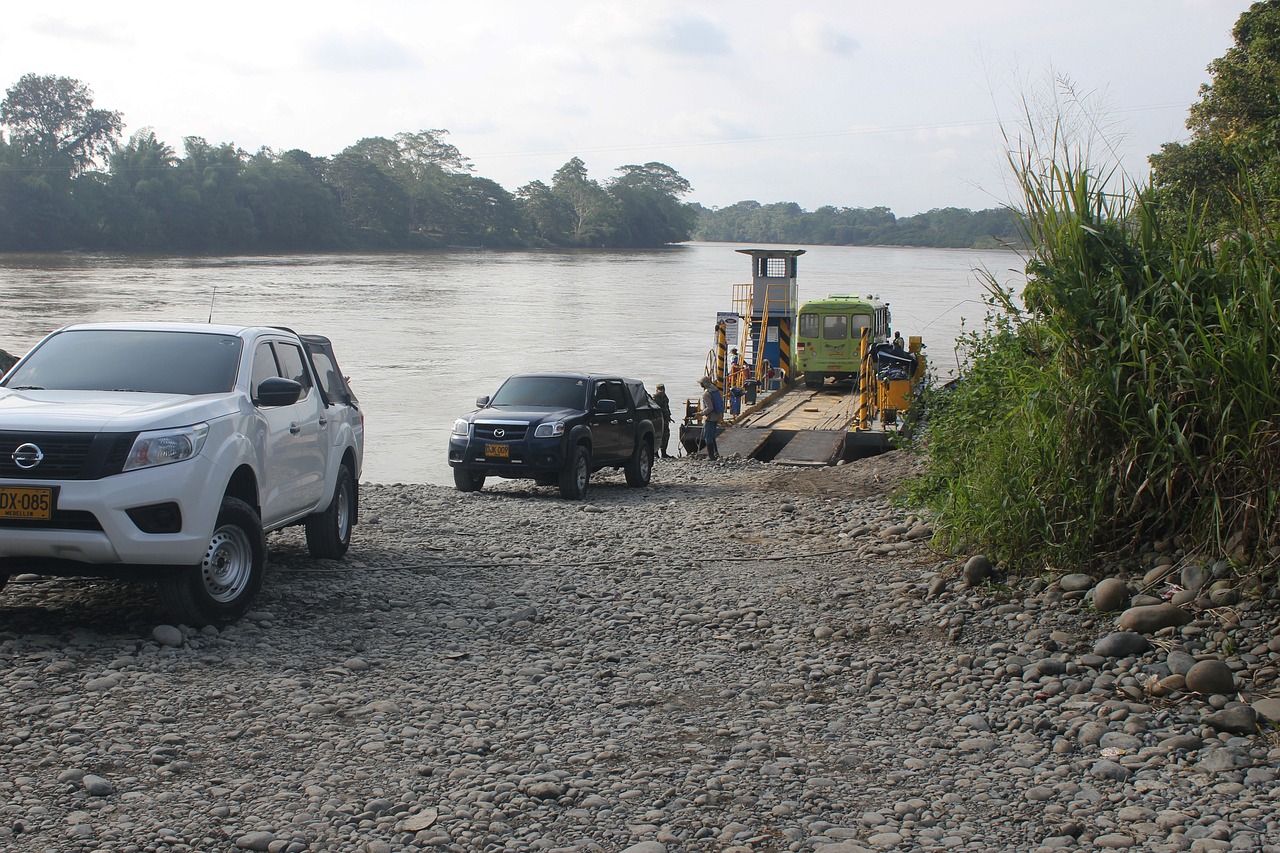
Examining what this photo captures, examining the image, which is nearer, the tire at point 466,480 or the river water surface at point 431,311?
the tire at point 466,480

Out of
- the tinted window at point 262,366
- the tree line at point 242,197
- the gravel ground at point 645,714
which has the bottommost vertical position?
the gravel ground at point 645,714

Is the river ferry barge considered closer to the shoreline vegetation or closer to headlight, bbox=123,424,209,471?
the shoreline vegetation

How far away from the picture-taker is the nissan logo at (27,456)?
6156mm

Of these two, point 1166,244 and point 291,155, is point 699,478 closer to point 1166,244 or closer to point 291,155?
point 1166,244

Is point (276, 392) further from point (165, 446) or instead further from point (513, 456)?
point (513, 456)

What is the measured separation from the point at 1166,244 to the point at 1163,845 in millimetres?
4772

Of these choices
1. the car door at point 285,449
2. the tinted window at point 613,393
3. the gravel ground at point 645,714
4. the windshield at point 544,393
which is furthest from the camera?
the tinted window at point 613,393

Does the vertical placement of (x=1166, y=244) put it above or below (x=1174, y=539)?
above

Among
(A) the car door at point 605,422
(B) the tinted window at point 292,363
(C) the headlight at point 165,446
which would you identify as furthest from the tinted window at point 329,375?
(A) the car door at point 605,422

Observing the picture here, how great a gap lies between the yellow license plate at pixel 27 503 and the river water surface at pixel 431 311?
16.9 metres

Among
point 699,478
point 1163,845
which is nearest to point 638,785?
point 1163,845

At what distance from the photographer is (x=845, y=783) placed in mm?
4742

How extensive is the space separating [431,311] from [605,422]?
50.3m

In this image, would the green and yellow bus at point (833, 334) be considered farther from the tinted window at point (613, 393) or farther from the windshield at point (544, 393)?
the windshield at point (544, 393)
